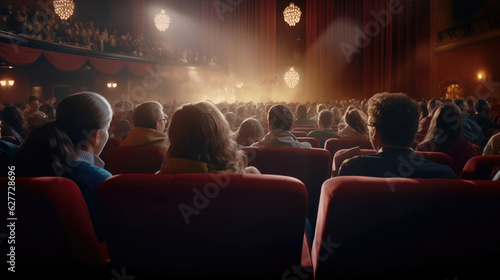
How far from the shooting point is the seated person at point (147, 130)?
2451 millimetres

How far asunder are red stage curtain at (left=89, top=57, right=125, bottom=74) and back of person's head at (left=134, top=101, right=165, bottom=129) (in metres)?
10.1

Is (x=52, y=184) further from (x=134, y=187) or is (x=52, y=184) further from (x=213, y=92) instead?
(x=213, y=92)

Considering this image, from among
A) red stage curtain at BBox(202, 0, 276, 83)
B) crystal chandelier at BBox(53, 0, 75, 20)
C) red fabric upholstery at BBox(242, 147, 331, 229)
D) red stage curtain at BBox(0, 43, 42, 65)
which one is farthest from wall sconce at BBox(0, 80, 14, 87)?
red fabric upholstery at BBox(242, 147, 331, 229)

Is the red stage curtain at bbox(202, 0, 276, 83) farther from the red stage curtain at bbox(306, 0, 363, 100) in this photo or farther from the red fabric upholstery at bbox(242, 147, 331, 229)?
the red fabric upholstery at bbox(242, 147, 331, 229)

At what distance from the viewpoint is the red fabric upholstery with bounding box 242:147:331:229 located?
1.95 metres

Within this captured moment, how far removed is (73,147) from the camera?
1.23 metres

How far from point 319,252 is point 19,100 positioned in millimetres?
13415

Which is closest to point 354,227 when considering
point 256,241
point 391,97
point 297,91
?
point 256,241

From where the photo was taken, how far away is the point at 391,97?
1.47m

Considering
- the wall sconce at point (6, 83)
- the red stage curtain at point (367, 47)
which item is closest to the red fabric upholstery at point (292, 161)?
the red stage curtain at point (367, 47)

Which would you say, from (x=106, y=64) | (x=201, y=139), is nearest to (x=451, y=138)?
(x=201, y=139)

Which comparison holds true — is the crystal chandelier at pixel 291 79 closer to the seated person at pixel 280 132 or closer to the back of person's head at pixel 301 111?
the back of person's head at pixel 301 111

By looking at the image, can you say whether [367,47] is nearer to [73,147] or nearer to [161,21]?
[161,21]

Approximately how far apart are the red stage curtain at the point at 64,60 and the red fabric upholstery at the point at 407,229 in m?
11.0
